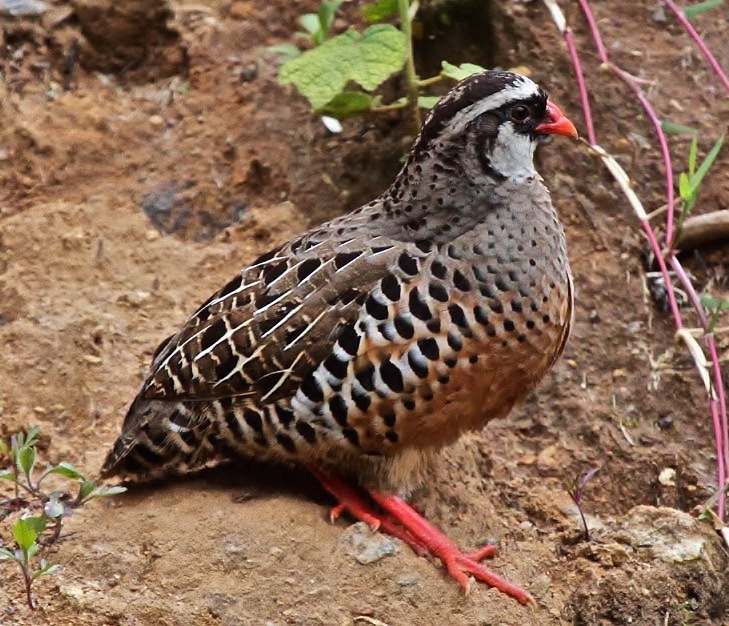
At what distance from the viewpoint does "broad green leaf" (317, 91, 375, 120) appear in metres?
5.99

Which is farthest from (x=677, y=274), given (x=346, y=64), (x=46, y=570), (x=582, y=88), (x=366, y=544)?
(x=46, y=570)

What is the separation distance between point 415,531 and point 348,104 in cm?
204

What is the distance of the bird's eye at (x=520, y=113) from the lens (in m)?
4.69

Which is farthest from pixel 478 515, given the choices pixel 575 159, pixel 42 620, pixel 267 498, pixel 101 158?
pixel 101 158

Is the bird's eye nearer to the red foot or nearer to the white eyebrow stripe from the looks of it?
the white eyebrow stripe

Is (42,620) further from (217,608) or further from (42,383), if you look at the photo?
(42,383)

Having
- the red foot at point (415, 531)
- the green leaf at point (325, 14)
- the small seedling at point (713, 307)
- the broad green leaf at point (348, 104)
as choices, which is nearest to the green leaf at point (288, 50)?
the green leaf at point (325, 14)

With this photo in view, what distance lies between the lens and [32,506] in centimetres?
486

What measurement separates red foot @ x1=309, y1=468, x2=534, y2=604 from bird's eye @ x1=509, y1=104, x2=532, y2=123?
4.24ft

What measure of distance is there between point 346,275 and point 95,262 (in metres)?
1.75

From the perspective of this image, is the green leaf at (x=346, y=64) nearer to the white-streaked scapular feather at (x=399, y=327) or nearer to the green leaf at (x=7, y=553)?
the white-streaked scapular feather at (x=399, y=327)

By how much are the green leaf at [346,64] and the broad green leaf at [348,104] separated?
0.48ft

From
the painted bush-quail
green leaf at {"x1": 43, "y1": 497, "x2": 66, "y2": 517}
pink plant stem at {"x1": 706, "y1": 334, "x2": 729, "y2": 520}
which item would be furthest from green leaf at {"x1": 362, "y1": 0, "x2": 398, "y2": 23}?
green leaf at {"x1": 43, "y1": 497, "x2": 66, "y2": 517}

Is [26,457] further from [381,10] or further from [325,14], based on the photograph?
[381,10]
